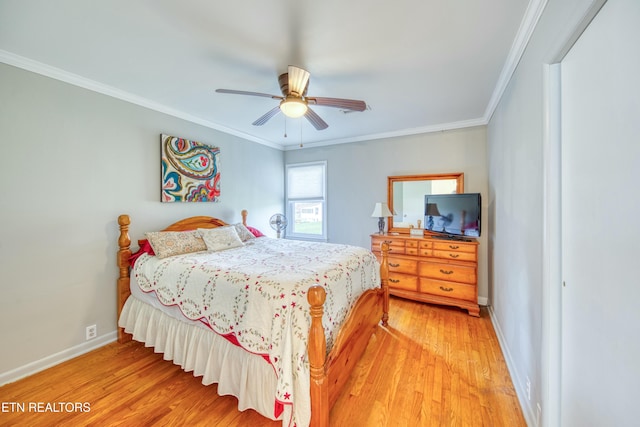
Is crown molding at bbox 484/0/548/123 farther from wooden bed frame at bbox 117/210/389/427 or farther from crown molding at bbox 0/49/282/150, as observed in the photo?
Answer: crown molding at bbox 0/49/282/150

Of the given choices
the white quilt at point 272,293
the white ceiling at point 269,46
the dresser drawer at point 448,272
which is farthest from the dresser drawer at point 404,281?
the white ceiling at point 269,46

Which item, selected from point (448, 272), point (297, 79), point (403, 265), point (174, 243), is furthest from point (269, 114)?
point (448, 272)

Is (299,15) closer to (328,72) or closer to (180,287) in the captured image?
(328,72)

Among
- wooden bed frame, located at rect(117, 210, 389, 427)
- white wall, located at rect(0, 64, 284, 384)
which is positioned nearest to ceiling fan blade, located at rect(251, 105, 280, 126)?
white wall, located at rect(0, 64, 284, 384)

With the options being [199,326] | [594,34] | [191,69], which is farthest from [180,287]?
[594,34]

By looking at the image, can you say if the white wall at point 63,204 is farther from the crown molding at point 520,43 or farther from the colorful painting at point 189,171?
the crown molding at point 520,43

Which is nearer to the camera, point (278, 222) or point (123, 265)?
point (123, 265)

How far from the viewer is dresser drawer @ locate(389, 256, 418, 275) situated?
322 cm

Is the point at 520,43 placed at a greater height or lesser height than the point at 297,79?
greater

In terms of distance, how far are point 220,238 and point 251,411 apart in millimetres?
1728

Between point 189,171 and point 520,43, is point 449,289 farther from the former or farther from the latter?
point 189,171

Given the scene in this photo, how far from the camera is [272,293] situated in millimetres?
1524

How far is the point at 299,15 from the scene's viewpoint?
4.81ft

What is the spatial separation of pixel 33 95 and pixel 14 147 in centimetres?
46
